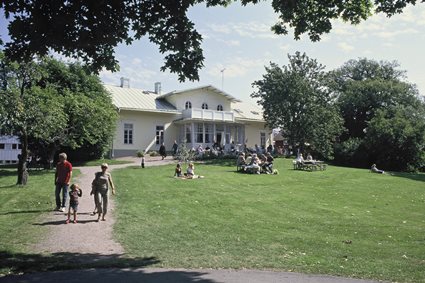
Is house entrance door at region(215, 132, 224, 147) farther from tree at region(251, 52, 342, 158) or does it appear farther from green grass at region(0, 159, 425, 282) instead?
green grass at region(0, 159, 425, 282)

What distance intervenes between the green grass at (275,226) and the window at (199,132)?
20.7 metres

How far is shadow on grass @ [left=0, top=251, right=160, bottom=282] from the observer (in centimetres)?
728

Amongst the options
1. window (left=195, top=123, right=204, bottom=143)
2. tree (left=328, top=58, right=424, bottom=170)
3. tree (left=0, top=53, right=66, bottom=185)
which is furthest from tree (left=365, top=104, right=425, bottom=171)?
tree (left=0, top=53, right=66, bottom=185)

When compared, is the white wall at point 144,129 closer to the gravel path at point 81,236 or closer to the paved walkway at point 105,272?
the gravel path at point 81,236

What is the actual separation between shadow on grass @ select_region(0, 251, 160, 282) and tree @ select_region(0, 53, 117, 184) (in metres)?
4.56

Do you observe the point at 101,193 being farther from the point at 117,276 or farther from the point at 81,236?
the point at 117,276

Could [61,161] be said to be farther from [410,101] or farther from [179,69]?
[410,101]

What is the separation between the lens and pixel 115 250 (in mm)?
8781

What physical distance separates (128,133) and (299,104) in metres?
16.2

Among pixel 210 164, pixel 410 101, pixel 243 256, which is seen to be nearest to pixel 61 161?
pixel 243 256

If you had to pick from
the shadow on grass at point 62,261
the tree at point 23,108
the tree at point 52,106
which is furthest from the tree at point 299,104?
the shadow on grass at point 62,261

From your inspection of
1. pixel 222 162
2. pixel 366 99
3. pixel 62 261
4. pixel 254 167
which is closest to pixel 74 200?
pixel 62 261

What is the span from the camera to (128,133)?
131ft

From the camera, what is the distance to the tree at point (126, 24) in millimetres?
7504
